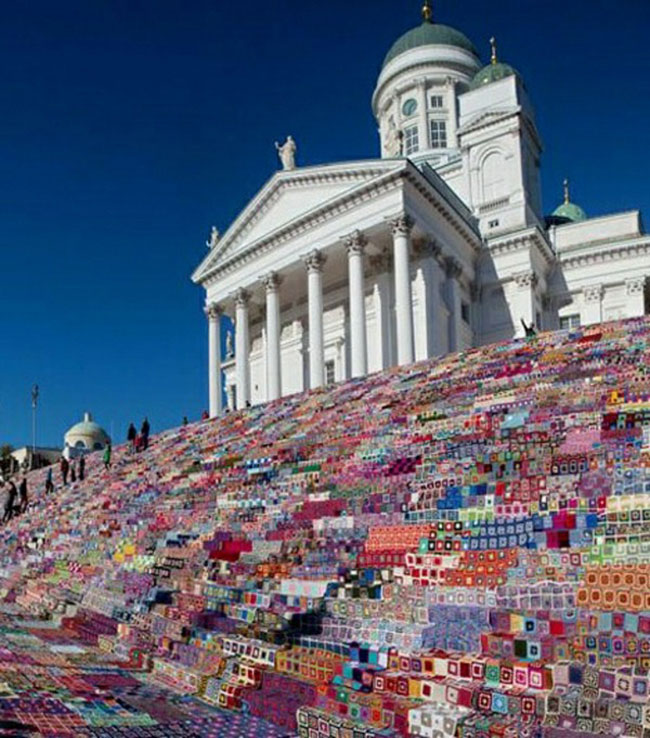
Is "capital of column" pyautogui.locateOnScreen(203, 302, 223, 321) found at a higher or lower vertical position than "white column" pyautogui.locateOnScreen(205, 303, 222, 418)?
higher

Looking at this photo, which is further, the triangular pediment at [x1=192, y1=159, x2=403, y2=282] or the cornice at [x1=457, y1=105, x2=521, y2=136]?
the cornice at [x1=457, y1=105, x2=521, y2=136]

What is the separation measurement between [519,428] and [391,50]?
45.1 meters

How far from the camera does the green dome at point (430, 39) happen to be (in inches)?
1868

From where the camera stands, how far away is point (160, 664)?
755cm

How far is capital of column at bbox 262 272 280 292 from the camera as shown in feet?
113

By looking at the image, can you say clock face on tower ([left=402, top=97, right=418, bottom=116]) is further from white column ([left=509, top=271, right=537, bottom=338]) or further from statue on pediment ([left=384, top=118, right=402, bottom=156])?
white column ([left=509, top=271, right=537, bottom=338])

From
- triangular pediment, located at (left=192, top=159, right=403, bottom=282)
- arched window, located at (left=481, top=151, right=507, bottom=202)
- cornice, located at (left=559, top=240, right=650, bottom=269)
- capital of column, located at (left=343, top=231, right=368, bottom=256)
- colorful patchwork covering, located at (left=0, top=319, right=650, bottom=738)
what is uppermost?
arched window, located at (left=481, top=151, right=507, bottom=202)

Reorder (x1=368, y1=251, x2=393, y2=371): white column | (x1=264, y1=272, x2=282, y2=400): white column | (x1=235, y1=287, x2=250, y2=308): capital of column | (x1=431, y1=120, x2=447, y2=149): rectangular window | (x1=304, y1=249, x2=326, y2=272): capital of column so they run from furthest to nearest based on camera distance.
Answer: (x1=431, y1=120, x2=447, y2=149): rectangular window < (x1=235, y1=287, x2=250, y2=308): capital of column < (x1=264, y1=272, x2=282, y2=400): white column < (x1=368, y1=251, x2=393, y2=371): white column < (x1=304, y1=249, x2=326, y2=272): capital of column

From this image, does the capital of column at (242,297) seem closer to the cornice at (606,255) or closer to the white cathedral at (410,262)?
the white cathedral at (410,262)

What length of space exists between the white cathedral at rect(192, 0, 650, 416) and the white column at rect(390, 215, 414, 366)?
0.06 meters

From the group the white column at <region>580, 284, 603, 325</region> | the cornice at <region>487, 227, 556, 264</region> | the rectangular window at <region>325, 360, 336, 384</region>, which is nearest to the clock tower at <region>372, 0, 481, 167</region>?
the cornice at <region>487, 227, 556, 264</region>

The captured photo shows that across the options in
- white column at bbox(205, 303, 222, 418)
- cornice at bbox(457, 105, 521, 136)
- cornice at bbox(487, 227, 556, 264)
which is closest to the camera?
cornice at bbox(487, 227, 556, 264)

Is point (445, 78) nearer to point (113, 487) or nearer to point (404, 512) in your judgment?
point (113, 487)

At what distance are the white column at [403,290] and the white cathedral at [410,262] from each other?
0.06 m
